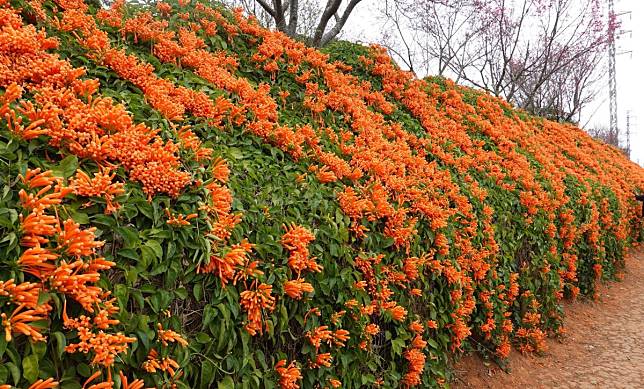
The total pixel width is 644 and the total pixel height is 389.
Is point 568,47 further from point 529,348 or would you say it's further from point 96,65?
point 96,65

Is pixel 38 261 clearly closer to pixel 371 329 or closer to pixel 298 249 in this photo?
pixel 298 249

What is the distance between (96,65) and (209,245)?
1.49 m

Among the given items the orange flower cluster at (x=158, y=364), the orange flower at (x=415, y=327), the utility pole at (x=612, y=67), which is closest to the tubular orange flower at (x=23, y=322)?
the orange flower cluster at (x=158, y=364)

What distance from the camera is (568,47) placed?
1356cm

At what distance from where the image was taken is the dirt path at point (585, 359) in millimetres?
3883

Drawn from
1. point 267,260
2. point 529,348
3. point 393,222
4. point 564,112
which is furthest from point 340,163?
point 564,112

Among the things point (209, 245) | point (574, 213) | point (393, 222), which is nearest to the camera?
point (209, 245)

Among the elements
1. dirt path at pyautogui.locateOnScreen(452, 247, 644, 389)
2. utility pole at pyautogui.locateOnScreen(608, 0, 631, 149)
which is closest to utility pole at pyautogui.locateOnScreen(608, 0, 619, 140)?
utility pole at pyautogui.locateOnScreen(608, 0, 631, 149)

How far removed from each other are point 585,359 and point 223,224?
4515mm

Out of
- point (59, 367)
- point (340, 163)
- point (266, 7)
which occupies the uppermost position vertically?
point (266, 7)

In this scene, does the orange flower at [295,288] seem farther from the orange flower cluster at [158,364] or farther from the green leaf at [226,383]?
the orange flower cluster at [158,364]

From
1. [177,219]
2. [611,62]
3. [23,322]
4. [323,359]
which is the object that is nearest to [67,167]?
[177,219]

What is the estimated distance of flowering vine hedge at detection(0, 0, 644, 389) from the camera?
1.36m

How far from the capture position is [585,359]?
4.48 m
